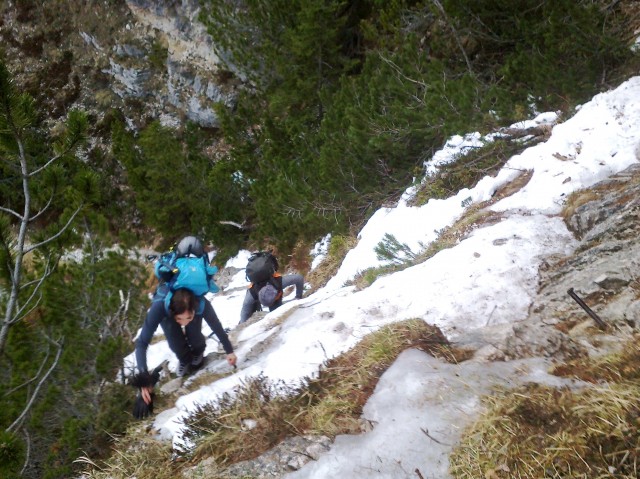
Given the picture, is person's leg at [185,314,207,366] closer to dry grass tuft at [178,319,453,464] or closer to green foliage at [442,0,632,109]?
dry grass tuft at [178,319,453,464]

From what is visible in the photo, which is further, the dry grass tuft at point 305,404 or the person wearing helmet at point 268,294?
the person wearing helmet at point 268,294

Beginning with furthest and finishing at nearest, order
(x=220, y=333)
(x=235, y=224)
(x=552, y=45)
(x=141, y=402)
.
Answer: (x=235, y=224)
(x=552, y=45)
(x=220, y=333)
(x=141, y=402)

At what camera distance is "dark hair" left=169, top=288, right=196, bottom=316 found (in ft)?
11.3

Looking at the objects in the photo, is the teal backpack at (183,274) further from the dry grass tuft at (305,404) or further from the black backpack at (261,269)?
the black backpack at (261,269)

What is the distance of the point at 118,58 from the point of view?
63.1 ft

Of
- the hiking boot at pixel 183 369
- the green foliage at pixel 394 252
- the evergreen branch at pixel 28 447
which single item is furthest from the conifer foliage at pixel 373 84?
the evergreen branch at pixel 28 447

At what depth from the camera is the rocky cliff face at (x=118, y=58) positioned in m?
17.6

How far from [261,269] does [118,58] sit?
17293 millimetres

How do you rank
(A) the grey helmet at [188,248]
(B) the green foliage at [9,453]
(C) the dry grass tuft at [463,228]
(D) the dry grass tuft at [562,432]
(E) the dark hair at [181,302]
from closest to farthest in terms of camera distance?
(D) the dry grass tuft at [562,432] → (B) the green foliage at [9,453] → (E) the dark hair at [181,302] → (A) the grey helmet at [188,248] → (C) the dry grass tuft at [463,228]

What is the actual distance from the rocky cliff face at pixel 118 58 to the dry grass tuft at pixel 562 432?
15.9m

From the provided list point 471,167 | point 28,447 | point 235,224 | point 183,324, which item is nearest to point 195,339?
point 183,324

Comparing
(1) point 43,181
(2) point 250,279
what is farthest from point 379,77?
(1) point 43,181

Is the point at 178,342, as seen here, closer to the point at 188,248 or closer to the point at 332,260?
the point at 188,248

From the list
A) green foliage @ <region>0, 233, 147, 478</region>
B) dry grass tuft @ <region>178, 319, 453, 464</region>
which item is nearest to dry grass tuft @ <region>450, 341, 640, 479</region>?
dry grass tuft @ <region>178, 319, 453, 464</region>
